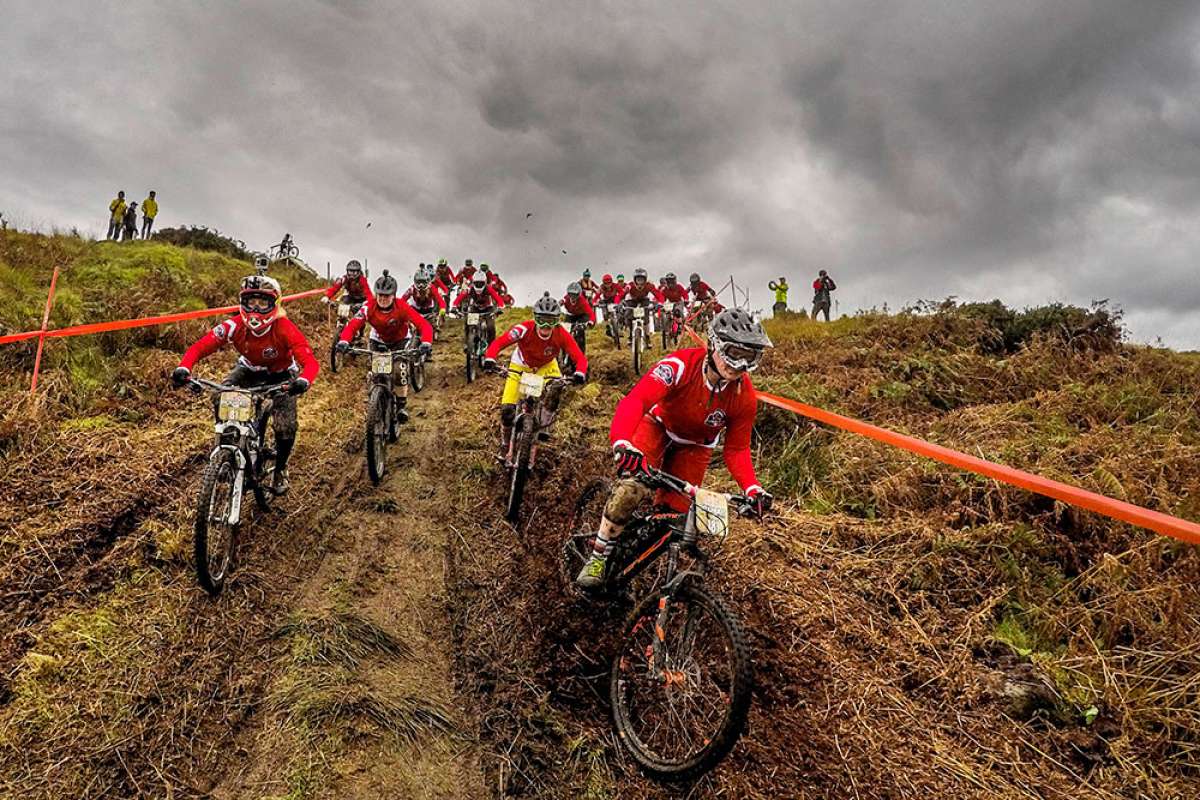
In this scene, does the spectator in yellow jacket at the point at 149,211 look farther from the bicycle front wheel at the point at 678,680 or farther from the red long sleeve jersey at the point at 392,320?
the bicycle front wheel at the point at 678,680

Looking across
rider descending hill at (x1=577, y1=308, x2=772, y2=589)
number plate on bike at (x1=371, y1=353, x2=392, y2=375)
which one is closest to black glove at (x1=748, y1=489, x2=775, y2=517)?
rider descending hill at (x1=577, y1=308, x2=772, y2=589)

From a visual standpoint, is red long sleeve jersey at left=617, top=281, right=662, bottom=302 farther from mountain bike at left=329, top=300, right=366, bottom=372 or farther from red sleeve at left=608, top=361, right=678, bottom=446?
red sleeve at left=608, top=361, right=678, bottom=446

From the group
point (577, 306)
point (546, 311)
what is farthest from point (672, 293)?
point (546, 311)

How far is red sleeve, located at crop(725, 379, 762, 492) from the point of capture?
15.9 ft

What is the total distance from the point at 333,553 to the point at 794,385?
7173 millimetres

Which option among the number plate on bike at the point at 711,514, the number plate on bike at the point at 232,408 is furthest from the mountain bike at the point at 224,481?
the number plate on bike at the point at 711,514

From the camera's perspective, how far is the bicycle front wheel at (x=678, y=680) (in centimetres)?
350

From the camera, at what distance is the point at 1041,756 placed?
3846 mm

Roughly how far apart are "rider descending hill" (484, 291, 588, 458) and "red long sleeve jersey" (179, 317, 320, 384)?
7.51 ft

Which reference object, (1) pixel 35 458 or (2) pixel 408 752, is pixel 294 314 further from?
(2) pixel 408 752

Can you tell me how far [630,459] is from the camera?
13.4 ft

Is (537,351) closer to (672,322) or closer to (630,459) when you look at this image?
(630,459)

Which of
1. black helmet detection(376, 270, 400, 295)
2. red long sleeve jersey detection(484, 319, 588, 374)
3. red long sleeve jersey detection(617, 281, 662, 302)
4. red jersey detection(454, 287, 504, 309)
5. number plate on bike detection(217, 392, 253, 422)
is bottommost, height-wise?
number plate on bike detection(217, 392, 253, 422)

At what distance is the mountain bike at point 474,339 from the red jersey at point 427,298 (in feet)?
3.65
